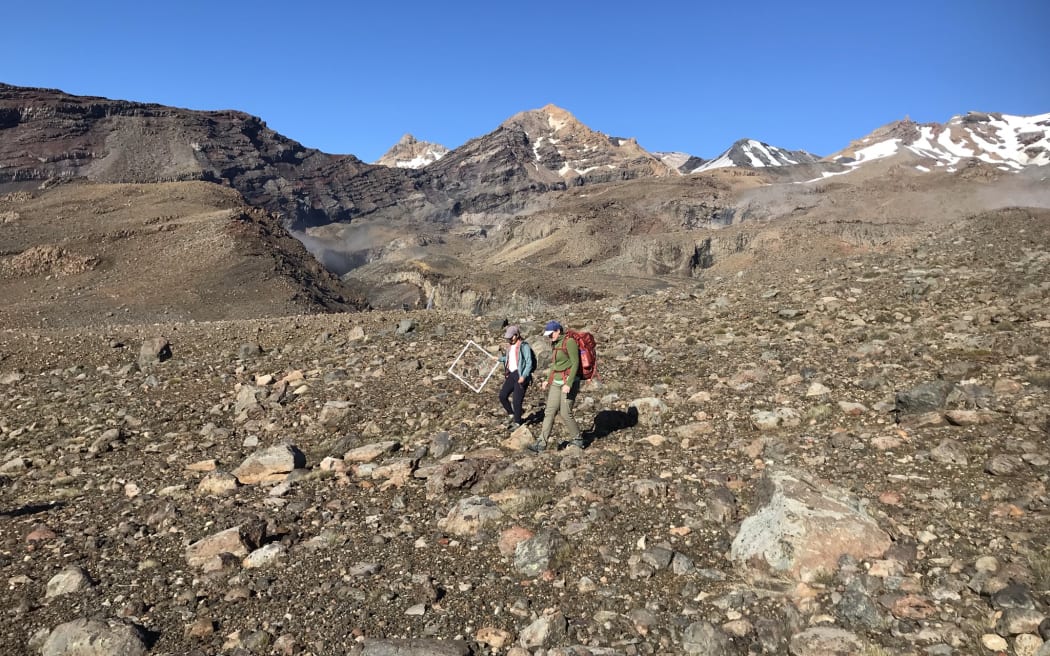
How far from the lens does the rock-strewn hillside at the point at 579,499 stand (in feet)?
16.7

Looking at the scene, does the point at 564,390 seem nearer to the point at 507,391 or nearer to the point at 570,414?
the point at 570,414

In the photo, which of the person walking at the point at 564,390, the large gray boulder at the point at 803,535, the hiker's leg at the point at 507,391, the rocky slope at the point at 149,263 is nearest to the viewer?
the large gray boulder at the point at 803,535

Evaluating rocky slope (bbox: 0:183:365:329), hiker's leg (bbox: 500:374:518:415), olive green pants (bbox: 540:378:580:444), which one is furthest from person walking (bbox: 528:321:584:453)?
rocky slope (bbox: 0:183:365:329)

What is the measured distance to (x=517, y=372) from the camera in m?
9.11

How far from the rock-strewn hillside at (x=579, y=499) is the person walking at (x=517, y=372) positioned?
13.5 inches

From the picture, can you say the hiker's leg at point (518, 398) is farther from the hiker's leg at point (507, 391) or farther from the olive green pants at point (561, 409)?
the olive green pants at point (561, 409)

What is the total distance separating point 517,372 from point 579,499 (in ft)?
8.11

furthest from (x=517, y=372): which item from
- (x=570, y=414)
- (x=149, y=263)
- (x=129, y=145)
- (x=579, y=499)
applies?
(x=129, y=145)

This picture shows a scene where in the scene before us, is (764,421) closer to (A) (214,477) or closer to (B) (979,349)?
(B) (979,349)

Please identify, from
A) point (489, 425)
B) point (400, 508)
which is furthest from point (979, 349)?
point (400, 508)

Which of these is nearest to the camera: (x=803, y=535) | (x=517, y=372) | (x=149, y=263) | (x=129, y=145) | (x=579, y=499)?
(x=803, y=535)

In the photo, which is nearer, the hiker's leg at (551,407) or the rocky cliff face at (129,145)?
the hiker's leg at (551,407)

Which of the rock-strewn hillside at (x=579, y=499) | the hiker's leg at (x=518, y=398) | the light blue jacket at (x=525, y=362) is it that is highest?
the light blue jacket at (x=525, y=362)

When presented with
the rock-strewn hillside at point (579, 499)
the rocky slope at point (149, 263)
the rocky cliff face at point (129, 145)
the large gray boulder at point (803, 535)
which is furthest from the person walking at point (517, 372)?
the rocky cliff face at point (129, 145)
